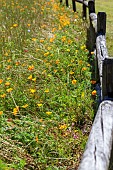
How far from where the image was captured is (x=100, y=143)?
175cm

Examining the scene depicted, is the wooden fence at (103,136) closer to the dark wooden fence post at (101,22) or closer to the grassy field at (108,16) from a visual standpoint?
the dark wooden fence post at (101,22)

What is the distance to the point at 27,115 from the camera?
338cm

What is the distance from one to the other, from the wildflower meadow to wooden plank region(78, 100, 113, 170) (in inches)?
30.7

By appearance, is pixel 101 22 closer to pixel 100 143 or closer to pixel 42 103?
pixel 42 103

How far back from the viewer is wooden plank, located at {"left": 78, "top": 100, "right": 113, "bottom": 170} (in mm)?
1515

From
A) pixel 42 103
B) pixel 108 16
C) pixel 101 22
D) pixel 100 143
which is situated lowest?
pixel 42 103

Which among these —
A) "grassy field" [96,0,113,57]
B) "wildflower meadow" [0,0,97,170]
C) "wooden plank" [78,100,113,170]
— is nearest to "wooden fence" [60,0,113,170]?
"wooden plank" [78,100,113,170]

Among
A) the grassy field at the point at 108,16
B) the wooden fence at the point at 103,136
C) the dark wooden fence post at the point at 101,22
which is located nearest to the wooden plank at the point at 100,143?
the wooden fence at the point at 103,136

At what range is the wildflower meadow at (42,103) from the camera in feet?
9.44

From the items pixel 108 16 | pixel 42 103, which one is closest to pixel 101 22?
pixel 42 103

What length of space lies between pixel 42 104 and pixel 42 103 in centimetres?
6

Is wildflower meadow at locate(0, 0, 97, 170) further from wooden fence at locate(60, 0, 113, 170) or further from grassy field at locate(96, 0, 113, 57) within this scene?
grassy field at locate(96, 0, 113, 57)

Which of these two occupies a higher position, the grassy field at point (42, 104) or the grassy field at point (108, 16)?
the grassy field at point (108, 16)

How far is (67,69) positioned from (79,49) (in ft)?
3.30
